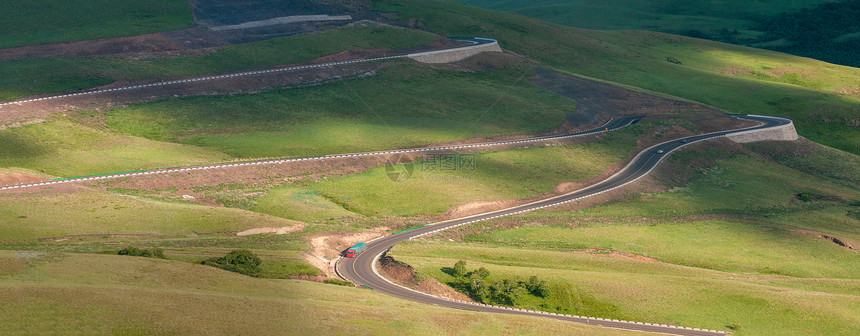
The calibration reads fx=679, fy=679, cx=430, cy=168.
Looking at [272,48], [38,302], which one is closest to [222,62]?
[272,48]

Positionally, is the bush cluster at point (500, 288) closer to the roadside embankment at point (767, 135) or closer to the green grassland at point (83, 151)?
the green grassland at point (83, 151)

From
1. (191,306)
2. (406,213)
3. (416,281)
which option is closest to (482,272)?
(416,281)

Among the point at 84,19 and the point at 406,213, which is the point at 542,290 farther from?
the point at 84,19

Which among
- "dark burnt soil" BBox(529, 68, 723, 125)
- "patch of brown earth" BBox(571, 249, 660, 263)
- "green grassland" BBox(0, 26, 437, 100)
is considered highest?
"green grassland" BBox(0, 26, 437, 100)

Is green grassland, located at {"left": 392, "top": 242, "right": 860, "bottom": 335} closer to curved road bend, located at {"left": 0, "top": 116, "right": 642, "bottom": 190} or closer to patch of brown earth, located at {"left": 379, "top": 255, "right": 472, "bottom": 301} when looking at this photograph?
patch of brown earth, located at {"left": 379, "top": 255, "right": 472, "bottom": 301}

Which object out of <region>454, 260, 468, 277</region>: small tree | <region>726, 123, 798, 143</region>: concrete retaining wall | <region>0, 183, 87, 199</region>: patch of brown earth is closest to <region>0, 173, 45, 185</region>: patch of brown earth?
<region>0, 183, 87, 199</region>: patch of brown earth

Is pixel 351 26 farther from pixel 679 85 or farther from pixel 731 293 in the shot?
pixel 731 293

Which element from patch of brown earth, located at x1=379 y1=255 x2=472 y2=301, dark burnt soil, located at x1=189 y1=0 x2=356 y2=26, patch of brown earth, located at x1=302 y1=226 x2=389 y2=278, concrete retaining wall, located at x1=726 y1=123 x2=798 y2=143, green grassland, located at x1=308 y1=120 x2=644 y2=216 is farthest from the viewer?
dark burnt soil, located at x1=189 y1=0 x2=356 y2=26

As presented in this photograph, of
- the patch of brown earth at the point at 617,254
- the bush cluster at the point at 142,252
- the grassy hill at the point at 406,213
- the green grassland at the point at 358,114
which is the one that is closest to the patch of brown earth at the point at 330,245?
the grassy hill at the point at 406,213
